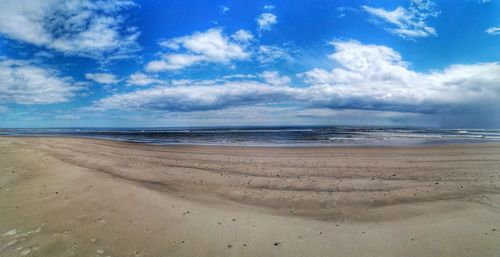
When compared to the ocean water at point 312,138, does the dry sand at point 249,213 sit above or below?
below

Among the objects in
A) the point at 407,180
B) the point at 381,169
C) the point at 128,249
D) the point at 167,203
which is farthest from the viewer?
the point at 381,169

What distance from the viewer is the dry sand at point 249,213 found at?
5.49 meters

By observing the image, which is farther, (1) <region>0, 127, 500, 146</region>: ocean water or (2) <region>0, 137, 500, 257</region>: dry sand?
(1) <region>0, 127, 500, 146</region>: ocean water

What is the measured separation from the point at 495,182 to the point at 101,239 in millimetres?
14246

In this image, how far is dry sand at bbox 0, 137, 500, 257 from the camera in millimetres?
5488

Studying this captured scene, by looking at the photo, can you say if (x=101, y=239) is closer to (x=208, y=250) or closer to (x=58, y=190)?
(x=208, y=250)

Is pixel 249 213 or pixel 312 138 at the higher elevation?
pixel 312 138

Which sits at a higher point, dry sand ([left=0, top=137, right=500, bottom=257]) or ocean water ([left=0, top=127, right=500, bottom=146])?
ocean water ([left=0, top=127, right=500, bottom=146])

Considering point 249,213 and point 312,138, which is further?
point 312,138

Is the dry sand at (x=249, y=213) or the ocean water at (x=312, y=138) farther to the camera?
the ocean water at (x=312, y=138)

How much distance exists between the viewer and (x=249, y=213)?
761cm

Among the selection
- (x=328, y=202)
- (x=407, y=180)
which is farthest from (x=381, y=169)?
(x=328, y=202)

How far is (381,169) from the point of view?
46.5 ft

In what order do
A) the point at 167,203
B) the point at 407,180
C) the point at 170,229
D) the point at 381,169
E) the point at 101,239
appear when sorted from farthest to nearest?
1. the point at 381,169
2. the point at 407,180
3. the point at 167,203
4. the point at 170,229
5. the point at 101,239
